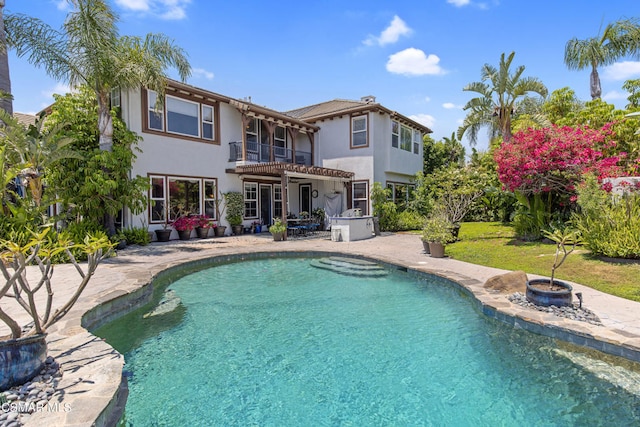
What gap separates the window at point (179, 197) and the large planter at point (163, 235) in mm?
525

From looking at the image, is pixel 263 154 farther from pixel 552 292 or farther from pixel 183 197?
pixel 552 292

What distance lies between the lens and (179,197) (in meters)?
15.0

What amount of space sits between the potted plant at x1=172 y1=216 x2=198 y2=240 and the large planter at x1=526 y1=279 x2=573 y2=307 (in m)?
12.9

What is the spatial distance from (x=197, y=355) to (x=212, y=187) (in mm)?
12139

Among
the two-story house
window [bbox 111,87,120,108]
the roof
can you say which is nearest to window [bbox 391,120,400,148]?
the two-story house

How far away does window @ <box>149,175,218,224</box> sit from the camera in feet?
46.4

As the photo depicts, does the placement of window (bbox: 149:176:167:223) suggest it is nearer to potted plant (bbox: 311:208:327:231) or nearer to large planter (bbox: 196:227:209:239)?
large planter (bbox: 196:227:209:239)

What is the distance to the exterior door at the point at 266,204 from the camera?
18.8 m

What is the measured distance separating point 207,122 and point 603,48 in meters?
23.5

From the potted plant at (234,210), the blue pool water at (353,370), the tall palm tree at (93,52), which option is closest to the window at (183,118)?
the tall palm tree at (93,52)

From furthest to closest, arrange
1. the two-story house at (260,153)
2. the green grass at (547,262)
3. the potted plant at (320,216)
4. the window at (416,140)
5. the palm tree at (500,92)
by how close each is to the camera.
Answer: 1. the window at (416,140)
2. the potted plant at (320,216)
3. the palm tree at (500,92)
4. the two-story house at (260,153)
5. the green grass at (547,262)

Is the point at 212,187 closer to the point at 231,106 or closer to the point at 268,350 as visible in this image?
the point at 231,106

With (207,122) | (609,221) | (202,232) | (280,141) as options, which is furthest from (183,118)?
(609,221)

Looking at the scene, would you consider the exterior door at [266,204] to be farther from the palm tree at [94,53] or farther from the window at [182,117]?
the palm tree at [94,53]
